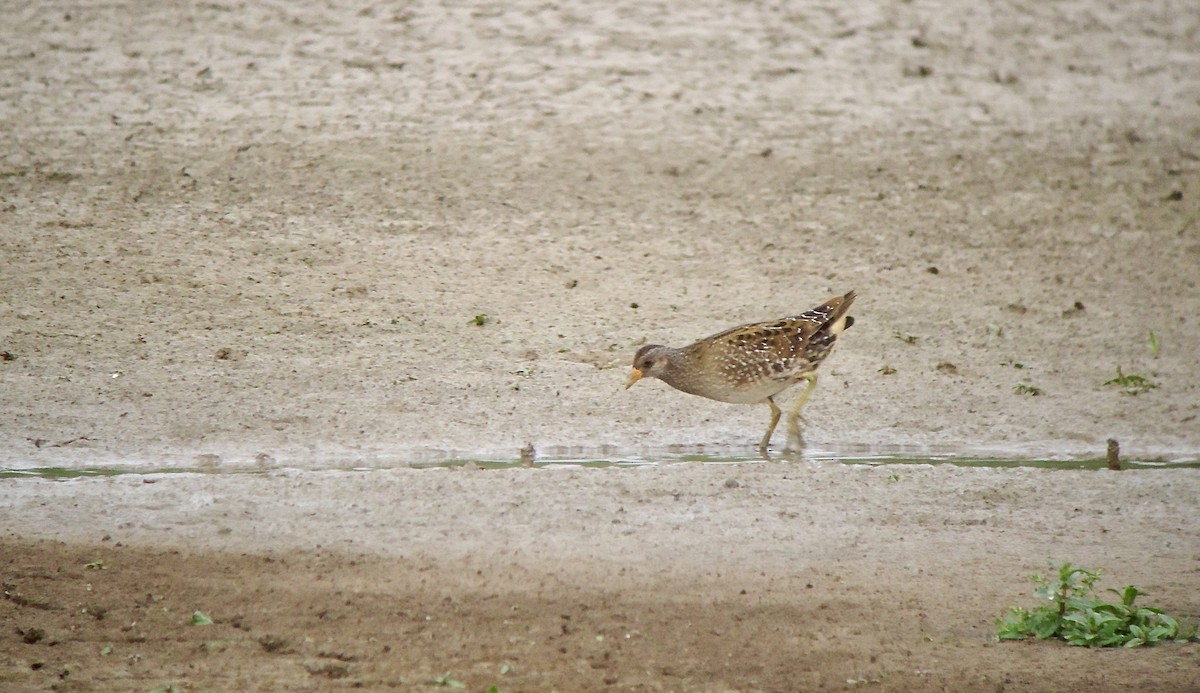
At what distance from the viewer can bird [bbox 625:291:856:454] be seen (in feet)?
28.3

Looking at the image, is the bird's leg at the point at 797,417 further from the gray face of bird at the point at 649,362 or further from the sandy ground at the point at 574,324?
the gray face of bird at the point at 649,362

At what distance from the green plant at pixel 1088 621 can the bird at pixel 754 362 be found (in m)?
2.72

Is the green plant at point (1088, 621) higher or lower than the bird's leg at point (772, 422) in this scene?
higher

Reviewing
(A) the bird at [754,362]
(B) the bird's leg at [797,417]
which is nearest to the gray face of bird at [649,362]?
(A) the bird at [754,362]

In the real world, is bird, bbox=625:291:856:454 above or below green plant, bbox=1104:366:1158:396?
above

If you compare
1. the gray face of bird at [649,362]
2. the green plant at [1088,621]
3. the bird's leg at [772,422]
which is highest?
the green plant at [1088,621]

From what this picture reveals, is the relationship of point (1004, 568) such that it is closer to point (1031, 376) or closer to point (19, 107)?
point (1031, 376)

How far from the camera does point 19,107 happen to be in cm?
1195

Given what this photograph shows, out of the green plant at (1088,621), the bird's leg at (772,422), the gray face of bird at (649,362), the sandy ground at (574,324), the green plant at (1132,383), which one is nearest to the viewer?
the green plant at (1088,621)

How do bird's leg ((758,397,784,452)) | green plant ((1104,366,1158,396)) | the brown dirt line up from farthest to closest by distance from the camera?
green plant ((1104,366,1158,396)), bird's leg ((758,397,784,452)), the brown dirt

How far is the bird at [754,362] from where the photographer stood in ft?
28.3

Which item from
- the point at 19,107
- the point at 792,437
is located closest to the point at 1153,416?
the point at 792,437

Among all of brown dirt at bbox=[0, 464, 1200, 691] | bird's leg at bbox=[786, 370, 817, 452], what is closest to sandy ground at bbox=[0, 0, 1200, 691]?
brown dirt at bbox=[0, 464, 1200, 691]

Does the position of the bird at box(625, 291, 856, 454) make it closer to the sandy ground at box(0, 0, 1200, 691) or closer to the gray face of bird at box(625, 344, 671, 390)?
the gray face of bird at box(625, 344, 671, 390)
